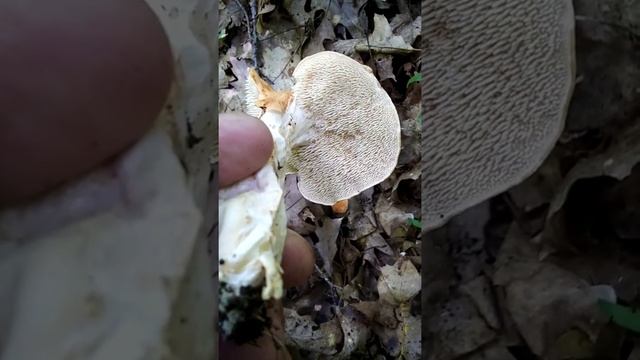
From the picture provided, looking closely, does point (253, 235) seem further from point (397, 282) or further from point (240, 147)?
point (397, 282)

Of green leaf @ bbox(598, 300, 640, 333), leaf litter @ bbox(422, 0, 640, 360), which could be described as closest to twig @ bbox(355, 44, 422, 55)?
leaf litter @ bbox(422, 0, 640, 360)

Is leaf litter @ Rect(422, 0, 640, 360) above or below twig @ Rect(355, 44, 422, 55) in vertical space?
below

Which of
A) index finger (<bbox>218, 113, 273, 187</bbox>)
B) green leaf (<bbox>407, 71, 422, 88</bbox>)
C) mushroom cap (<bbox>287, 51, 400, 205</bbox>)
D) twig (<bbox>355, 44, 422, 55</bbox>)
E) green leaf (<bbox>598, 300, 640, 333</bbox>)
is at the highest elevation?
index finger (<bbox>218, 113, 273, 187</bbox>)

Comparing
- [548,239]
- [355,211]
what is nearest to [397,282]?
[355,211]

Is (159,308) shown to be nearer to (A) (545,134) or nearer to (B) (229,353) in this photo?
(B) (229,353)

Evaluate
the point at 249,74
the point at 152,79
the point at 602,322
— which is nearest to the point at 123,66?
the point at 152,79

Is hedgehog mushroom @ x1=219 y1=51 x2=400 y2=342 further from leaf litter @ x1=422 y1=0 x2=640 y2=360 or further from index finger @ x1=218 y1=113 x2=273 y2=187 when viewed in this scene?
leaf litter @ x1=422 y1=0 x2=640 y2=360

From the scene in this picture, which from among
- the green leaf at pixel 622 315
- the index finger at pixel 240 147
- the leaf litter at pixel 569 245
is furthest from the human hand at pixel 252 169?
the green leaf at pixel 622 315
